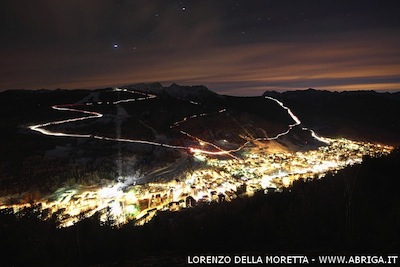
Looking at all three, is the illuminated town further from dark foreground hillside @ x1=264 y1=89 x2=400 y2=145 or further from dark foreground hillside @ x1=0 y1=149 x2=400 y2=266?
dark foreground hillside @ x1=264 y1=89 x2=400 y2=145

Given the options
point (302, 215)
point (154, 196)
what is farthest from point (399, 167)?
point (154, 196)

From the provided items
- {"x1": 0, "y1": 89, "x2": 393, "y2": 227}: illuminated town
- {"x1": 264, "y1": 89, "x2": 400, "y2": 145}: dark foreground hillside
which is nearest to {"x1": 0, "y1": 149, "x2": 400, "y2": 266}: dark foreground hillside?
{"x1": 0, "y1": 89, "x2": 393, "y2": 227}: illuminated town

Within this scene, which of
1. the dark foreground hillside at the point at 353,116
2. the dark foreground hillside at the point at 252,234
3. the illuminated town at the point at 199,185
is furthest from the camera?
the dark foreground hillside at the point at 353,116

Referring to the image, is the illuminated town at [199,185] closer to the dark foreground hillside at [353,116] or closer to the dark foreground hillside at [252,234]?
the dark foreground hillside at [252,234]

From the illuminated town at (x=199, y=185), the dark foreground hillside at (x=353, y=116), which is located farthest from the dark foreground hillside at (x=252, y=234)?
the dark foreground hillside at (x=353, y=116)

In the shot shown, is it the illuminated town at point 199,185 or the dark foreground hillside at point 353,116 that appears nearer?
the illuminated town at point 199,185

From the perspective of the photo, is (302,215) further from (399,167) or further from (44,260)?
(44,260)
